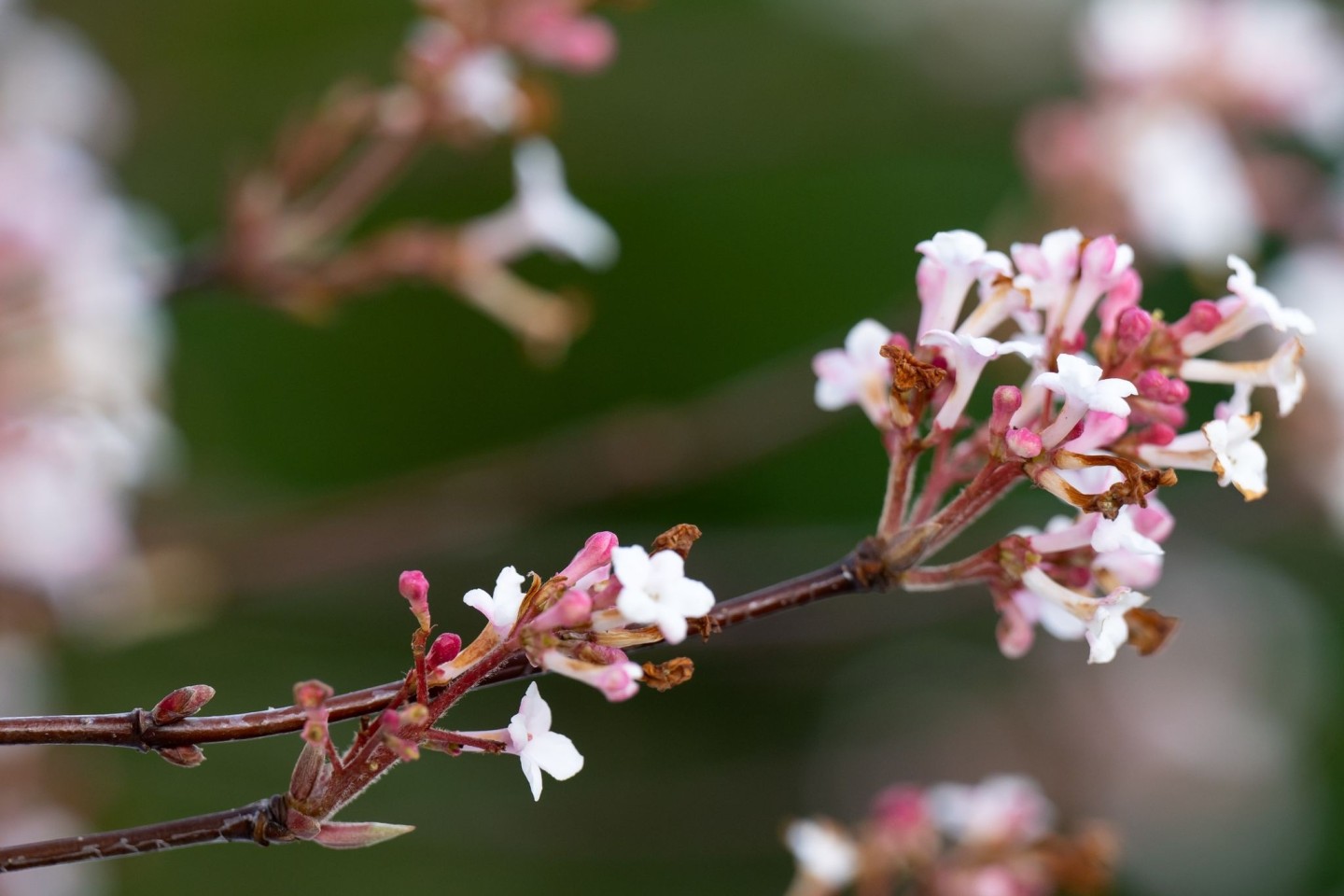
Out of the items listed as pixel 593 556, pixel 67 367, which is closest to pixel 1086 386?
pixel 593 556

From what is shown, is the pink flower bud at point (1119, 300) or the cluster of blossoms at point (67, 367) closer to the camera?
the pink flower bud at point (1119, 300)

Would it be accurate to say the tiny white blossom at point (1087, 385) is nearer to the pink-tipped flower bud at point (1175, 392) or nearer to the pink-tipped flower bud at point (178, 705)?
the pink-tipped flower bud at point (1175, 392)

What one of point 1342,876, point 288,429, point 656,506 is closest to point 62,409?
point 656,506

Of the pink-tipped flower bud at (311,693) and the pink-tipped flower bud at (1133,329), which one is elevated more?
the pink-tipped flower bud at (1133,329)

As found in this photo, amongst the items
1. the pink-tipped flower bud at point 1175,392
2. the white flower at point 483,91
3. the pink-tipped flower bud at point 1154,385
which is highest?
the white flower at point 483,91

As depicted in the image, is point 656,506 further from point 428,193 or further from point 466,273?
point 466,273

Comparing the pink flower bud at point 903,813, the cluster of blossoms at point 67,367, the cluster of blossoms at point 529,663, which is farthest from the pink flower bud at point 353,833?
the cluster of blossoms at point 67,367

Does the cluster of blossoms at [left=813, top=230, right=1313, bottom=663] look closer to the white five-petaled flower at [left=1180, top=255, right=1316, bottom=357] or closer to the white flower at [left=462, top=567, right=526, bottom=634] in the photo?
the white five-petaled flower at [left=1180, top=255, right=1316, bottom=357]
